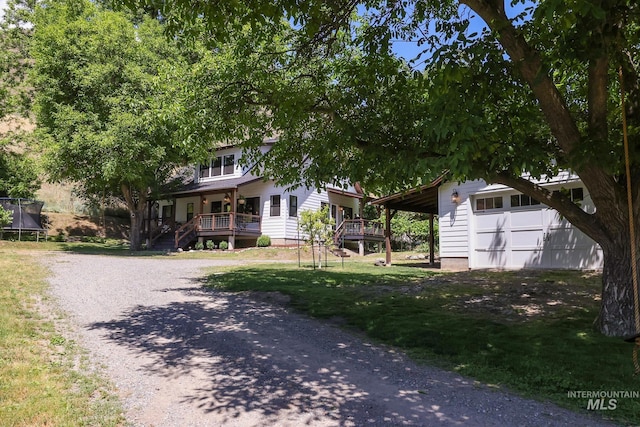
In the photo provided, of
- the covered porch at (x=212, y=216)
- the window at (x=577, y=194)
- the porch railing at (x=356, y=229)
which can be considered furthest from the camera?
the porch railing at (x=356, y=229)

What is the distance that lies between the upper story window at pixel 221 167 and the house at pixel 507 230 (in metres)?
13.4

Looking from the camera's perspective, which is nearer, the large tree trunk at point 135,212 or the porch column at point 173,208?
the large tree trunk at point 135,212

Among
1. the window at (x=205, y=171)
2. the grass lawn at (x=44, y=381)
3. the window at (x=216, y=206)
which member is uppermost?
the window at (x=205, y=171)

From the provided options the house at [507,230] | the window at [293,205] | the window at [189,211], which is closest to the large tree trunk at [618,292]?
the house at [507,230]

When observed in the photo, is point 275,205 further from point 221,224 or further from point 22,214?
point 22,214

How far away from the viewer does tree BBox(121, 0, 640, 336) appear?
456cm

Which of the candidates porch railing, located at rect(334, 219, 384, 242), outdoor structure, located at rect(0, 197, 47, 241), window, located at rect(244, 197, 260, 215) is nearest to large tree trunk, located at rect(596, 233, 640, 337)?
porch railing, located at rect(334, 219, 384, 242)

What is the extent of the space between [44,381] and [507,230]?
13.2 metres

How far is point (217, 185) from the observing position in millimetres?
25484

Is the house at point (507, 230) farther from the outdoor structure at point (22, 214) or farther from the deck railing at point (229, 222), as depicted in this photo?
the outdoor structure at point (22, 214)

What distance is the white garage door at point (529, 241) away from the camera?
12.6 m

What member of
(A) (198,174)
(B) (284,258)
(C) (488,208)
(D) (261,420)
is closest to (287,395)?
(D) (261,420)

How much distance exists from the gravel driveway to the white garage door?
8999mm

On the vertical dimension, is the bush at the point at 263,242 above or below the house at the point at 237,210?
below
